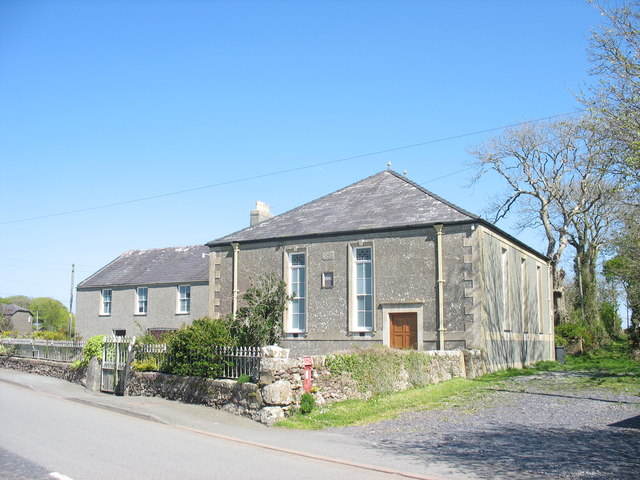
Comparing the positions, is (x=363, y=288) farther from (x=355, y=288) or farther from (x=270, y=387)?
(x=270, y=387)

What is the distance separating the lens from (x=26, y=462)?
861 cm

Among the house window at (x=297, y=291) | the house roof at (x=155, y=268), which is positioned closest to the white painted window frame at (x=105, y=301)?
the house roof at (x=155, y=268)

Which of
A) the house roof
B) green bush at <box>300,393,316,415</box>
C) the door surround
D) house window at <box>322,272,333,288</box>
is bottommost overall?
green bush at <box>300,393,316,415</box>

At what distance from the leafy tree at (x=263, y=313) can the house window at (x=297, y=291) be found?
0.46 m

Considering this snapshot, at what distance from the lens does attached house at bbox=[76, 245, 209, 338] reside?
122ft

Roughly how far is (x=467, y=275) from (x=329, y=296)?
5422 mm

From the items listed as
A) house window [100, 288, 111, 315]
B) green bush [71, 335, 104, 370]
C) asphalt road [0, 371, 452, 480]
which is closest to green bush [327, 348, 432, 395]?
asphalt road [0, 371, 452, 480]

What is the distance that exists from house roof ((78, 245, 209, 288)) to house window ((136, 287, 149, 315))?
50 centimetres

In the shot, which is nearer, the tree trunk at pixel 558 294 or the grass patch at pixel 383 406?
the grass patch at pixel 383 406

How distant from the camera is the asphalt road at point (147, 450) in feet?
26.6

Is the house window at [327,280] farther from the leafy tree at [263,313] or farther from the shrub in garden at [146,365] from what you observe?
the shrub in garden at [146,365]

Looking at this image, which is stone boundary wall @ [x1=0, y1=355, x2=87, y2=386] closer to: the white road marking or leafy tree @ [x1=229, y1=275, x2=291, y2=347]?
leafy tree @ [x1=229, y1=275, x2=291, y2=347]

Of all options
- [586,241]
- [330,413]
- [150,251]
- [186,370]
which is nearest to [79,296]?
[150,251]

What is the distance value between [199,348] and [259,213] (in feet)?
54.4
